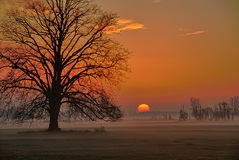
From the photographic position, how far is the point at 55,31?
37.8 metres

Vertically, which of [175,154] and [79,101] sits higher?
[79,101]

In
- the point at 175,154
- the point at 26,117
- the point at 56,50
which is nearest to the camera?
the point at 175,154

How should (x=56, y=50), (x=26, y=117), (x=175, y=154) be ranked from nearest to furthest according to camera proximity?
(x=175, y=154) → (x=26, y=117) → (x=56, y=50)

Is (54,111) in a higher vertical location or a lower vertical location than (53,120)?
higher

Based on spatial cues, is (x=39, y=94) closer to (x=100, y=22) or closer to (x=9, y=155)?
(x=100, y=22)

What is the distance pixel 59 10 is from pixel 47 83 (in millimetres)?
7032

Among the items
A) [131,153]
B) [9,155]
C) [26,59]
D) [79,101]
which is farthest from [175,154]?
[26,59]

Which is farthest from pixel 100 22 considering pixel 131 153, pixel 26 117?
pixel 131 153

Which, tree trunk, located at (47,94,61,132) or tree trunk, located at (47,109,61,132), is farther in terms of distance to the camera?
tree trunk, located at (47,109,61,132)

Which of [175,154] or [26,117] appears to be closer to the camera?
[175,154]

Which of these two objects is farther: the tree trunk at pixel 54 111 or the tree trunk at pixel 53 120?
the tree trunk at pixel 53 120

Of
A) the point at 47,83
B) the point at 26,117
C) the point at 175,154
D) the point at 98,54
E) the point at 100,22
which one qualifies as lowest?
the point at 175,154

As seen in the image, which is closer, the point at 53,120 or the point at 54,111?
the point at 54,111

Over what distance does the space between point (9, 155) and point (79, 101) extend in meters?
18.8
